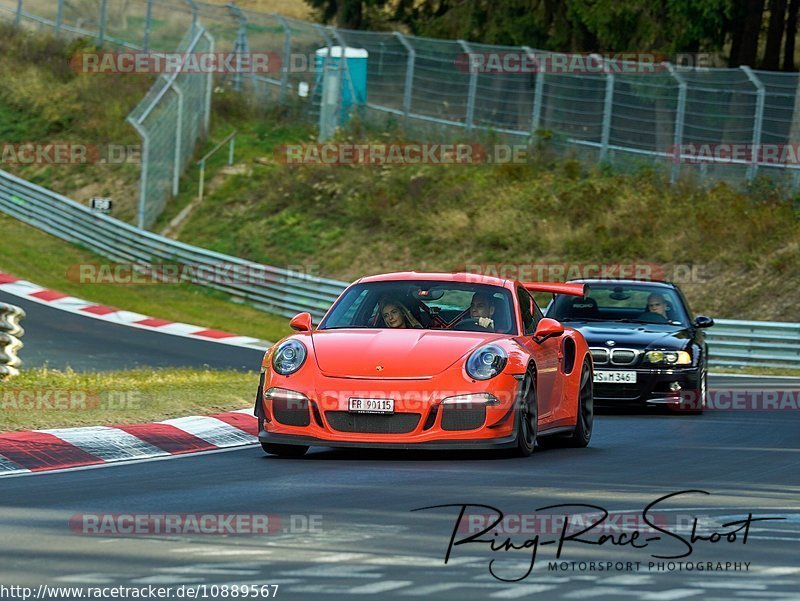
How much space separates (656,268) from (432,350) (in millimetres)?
22879

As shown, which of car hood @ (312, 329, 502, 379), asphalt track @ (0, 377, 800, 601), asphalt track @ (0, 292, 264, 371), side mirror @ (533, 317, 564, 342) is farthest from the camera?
asphalt track @ (0, 292, 264, 371)

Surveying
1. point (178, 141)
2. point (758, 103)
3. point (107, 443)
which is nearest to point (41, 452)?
point (107, 443)

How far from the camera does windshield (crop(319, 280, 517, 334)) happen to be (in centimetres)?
1218

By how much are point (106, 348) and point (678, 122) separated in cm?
1441

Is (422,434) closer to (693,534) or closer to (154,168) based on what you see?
(693,534)

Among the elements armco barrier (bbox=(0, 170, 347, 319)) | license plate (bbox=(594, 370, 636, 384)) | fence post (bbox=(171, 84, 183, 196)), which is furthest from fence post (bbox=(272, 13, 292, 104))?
license plate (bbox=(594, 370, 636, 384))

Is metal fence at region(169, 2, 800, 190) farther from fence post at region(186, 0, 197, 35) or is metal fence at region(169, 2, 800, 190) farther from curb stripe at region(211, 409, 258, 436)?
curb stripe at region(211, 409, 258, 436)

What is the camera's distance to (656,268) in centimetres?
3362

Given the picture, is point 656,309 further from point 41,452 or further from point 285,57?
point 285,57

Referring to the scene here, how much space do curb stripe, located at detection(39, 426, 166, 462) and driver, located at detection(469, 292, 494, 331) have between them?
247 cm

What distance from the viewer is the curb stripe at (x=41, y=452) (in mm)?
10570

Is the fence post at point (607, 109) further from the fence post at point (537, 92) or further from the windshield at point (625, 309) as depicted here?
the windshield at point (625, 309)

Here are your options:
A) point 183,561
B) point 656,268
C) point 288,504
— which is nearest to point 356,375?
point 288,504

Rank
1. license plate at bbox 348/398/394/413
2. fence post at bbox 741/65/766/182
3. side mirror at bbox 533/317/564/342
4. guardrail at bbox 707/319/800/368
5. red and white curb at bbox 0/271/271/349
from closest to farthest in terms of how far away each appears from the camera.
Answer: license plate at bbox 348/398/394/413 < side mirror at bbox 533/317/564/342 < guardrail at bbox 707/319/800/368 < red and white curb at bbox 0/271/271/349 < fence post at bbox 741/65/766/182
